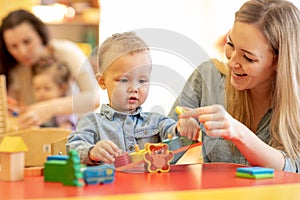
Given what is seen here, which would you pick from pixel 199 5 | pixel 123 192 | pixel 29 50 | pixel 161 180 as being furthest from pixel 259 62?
pixel 199 5

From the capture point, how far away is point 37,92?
312cm

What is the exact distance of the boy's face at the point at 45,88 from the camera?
3018 mm

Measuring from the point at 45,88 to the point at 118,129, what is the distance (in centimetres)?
211

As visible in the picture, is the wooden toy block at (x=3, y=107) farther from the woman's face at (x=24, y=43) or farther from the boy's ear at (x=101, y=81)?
the boy's ear at (x=101, y=81)

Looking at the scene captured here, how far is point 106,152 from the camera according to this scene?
3.40ft

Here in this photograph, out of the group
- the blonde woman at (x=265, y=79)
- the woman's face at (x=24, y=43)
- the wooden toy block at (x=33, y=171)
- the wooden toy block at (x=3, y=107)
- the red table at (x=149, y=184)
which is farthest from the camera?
the woman's face at (x=24, y=43)

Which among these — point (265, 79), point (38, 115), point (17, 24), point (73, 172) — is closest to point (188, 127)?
point (73, 172)

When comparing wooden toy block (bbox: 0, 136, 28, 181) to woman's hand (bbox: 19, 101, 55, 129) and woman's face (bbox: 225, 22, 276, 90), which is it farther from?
woman's hand (bbox: 19, 101, 55, 129)

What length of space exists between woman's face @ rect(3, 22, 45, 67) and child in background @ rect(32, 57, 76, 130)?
1.7 inches

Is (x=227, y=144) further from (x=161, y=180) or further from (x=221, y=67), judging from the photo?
(x=161, y=180)

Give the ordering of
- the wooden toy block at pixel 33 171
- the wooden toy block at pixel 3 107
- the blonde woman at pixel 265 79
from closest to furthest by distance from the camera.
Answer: the wooden toy block at pixel 33 171 → the blonde woman at pixel 265 79 → the wooden toy block at pixel 3 107

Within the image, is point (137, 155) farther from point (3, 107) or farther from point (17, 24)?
point (17, 24)

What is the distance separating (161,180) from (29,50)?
2.07 m

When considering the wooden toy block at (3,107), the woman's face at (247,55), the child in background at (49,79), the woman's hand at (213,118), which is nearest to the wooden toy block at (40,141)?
the wooden toy block at (3,107)
